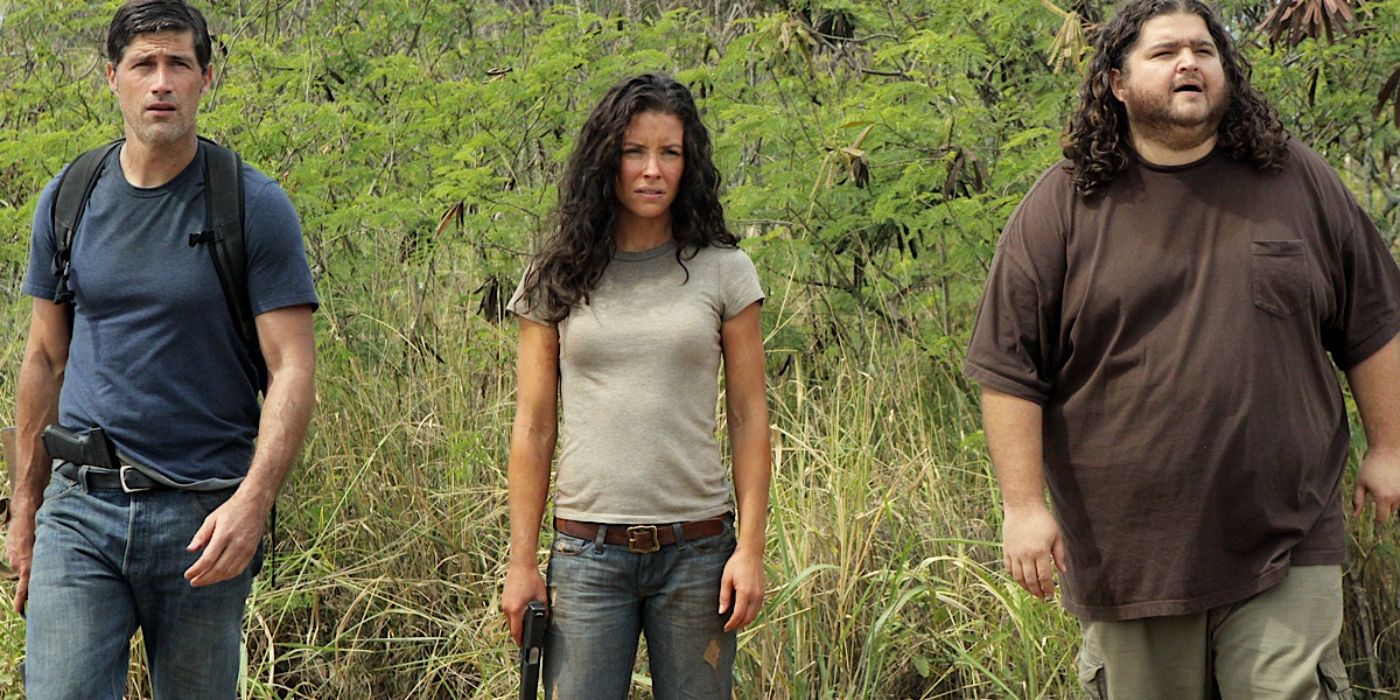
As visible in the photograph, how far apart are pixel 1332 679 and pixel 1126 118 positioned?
128cm

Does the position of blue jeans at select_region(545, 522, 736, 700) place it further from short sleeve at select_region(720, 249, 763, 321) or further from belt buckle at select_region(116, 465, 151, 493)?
belt buckle at select_region(116, 465, 151, 493)

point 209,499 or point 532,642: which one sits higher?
point 209,499

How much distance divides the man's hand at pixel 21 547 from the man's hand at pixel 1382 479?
2.99 meters

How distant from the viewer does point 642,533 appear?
3.21 m

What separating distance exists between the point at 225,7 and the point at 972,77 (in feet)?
13.9

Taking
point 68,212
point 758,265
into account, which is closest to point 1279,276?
point 68,212

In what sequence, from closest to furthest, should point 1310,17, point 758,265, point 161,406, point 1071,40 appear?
point 161,406, point 1310,17, point 1071,40, point 758,265

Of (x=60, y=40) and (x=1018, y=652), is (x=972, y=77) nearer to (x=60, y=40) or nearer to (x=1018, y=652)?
(x=1018, y=652)

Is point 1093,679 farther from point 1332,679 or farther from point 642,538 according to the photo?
point 642,538

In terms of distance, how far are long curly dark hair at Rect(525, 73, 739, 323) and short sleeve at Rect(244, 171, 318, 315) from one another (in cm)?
51

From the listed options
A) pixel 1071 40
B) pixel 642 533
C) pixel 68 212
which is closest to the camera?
pixel 642 533

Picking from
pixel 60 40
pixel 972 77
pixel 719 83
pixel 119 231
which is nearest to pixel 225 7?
pixel 60 40

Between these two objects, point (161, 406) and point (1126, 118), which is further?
point (1126, 118)

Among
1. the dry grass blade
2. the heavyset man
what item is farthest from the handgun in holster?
the dry grass blade
